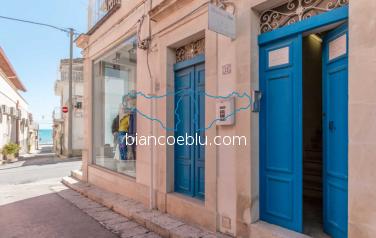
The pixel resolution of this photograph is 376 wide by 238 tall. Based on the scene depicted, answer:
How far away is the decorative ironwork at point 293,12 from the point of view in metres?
2.83

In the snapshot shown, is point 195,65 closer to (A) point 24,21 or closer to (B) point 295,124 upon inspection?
(B) point 295,124

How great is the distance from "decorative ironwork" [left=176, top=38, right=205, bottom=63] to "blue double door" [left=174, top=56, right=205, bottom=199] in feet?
0.39

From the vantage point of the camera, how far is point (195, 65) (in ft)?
14.5

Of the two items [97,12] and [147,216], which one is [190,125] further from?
[97,12]

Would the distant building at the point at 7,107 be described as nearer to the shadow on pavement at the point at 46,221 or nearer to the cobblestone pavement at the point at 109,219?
the shadow on pavement at the point at 46,221

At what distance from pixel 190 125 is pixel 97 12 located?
5160 millimetres

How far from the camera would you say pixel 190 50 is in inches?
180

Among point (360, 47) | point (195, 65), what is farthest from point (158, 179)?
point (360, 47)

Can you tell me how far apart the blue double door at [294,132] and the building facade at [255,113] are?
12mm

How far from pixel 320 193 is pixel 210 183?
1.97m

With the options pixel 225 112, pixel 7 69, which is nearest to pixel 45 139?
pixel 7 69

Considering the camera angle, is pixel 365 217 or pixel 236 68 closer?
pixel 365 217

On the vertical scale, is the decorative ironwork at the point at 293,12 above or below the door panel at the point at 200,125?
above

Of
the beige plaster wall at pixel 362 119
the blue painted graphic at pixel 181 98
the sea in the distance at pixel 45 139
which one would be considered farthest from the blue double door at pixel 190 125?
the sea in the distance at pixel 45 139
